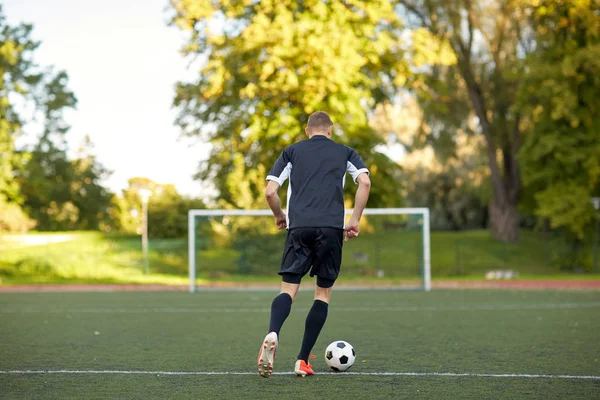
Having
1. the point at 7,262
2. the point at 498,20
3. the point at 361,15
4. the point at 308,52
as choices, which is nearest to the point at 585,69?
the point at 498,20

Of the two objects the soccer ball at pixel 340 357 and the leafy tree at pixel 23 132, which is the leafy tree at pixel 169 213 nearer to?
the leafy tree at pixel 23 132

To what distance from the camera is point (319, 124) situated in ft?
21.7

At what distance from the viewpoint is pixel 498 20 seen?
3609 centimetres

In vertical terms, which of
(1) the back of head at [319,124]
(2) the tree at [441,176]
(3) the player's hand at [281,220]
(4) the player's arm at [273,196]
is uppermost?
(2) the tree at [441,176]

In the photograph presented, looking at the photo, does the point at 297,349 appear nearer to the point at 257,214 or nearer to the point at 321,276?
the point at 321,276

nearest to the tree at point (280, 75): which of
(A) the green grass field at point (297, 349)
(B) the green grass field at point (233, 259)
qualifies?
(B) the green grass field at point (233, 259)

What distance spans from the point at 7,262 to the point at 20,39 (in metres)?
14.5

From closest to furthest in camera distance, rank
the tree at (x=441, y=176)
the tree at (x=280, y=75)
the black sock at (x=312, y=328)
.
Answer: the black sock at (x=312, y=328) → the tree at (x=280, y=75) → the tree at (x=441, y=176)

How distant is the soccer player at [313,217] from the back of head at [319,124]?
0.07m

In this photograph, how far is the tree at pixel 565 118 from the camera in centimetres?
3097

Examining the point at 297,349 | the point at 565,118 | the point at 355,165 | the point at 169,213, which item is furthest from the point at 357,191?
the point at 169,213

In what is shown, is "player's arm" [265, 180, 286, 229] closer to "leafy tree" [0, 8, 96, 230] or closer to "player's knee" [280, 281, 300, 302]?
"player's knee" [280, 281, 300, 302]

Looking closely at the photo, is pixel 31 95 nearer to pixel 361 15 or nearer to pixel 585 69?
pixel 361 15

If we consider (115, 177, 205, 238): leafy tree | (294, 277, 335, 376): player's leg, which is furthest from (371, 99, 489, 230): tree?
(294, 277, 335, 376): player's leg
